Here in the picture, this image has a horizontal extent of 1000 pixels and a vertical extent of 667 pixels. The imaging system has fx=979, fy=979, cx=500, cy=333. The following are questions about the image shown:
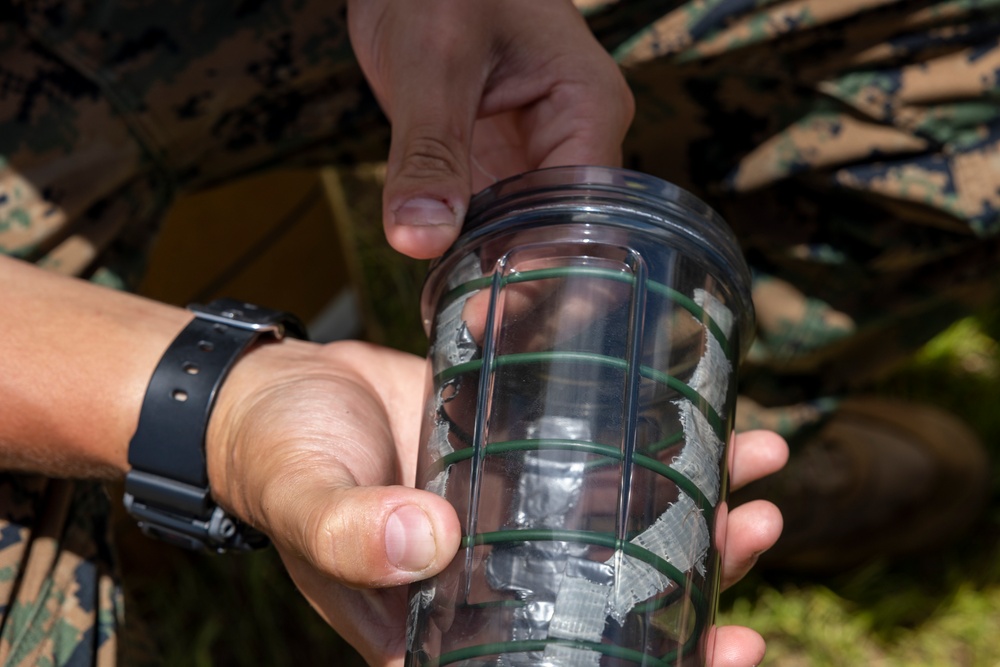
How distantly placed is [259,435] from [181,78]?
63cm

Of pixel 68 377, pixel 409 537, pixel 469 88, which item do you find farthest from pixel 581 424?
pixel 68 377

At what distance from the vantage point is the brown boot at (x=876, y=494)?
2027 mm

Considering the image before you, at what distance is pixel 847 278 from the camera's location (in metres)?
1.61

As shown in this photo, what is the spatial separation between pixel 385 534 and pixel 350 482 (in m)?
0.11

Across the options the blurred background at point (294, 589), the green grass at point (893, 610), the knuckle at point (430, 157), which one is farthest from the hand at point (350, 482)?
the green grass at point (893, 610)

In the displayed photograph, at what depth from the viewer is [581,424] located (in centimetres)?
79

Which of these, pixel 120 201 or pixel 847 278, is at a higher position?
pixel 847 278

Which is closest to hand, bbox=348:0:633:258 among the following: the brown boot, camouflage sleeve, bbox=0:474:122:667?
camouflage sleeve, bbox=0:474:122:667

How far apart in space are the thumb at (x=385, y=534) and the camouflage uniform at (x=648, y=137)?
1.85 ft

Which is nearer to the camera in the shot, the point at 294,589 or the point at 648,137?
→ the point at 648,137

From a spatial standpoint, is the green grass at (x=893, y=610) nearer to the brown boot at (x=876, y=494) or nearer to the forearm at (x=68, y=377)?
the brown boot at (x=876, y=494)

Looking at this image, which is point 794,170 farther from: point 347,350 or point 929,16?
point 347,350

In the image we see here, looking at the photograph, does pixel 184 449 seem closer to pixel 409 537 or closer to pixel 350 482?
pixel 350 482

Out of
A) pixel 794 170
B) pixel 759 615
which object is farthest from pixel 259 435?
pixel 759 615
